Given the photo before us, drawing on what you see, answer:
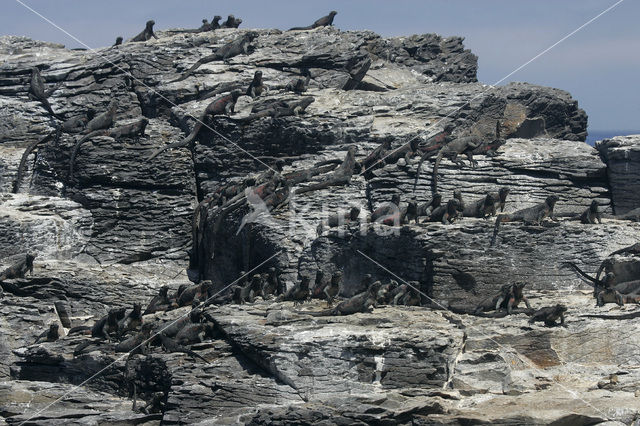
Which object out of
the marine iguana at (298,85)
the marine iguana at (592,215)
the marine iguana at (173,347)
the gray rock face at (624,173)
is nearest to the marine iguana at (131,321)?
the marine iguana at (173,347)

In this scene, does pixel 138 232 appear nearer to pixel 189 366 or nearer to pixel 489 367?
pixel 189 366

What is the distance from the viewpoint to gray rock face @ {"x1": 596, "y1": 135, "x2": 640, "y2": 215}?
40656 millimetres

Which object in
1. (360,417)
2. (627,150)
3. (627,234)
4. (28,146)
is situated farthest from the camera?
(28,146)

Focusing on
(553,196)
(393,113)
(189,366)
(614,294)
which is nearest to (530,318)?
(614,294)

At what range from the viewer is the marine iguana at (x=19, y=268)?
38.4 meters

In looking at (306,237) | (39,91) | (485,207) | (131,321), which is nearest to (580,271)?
(485,207)

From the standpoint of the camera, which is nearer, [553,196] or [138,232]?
[553,196]

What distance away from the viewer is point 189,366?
A: 31969mm

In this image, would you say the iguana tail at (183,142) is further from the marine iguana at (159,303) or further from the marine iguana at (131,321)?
the marine iguana at (131,321)

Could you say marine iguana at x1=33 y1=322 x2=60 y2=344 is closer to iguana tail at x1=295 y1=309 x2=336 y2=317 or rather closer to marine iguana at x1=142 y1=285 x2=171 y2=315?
marine iguana at x1=142 y1=285 x2=171 y2=315

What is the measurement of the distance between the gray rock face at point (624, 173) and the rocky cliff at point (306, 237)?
70 millimetres

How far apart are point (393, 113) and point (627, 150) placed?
829cm

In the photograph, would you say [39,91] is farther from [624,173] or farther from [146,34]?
[624,173]

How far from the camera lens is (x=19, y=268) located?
126ft
